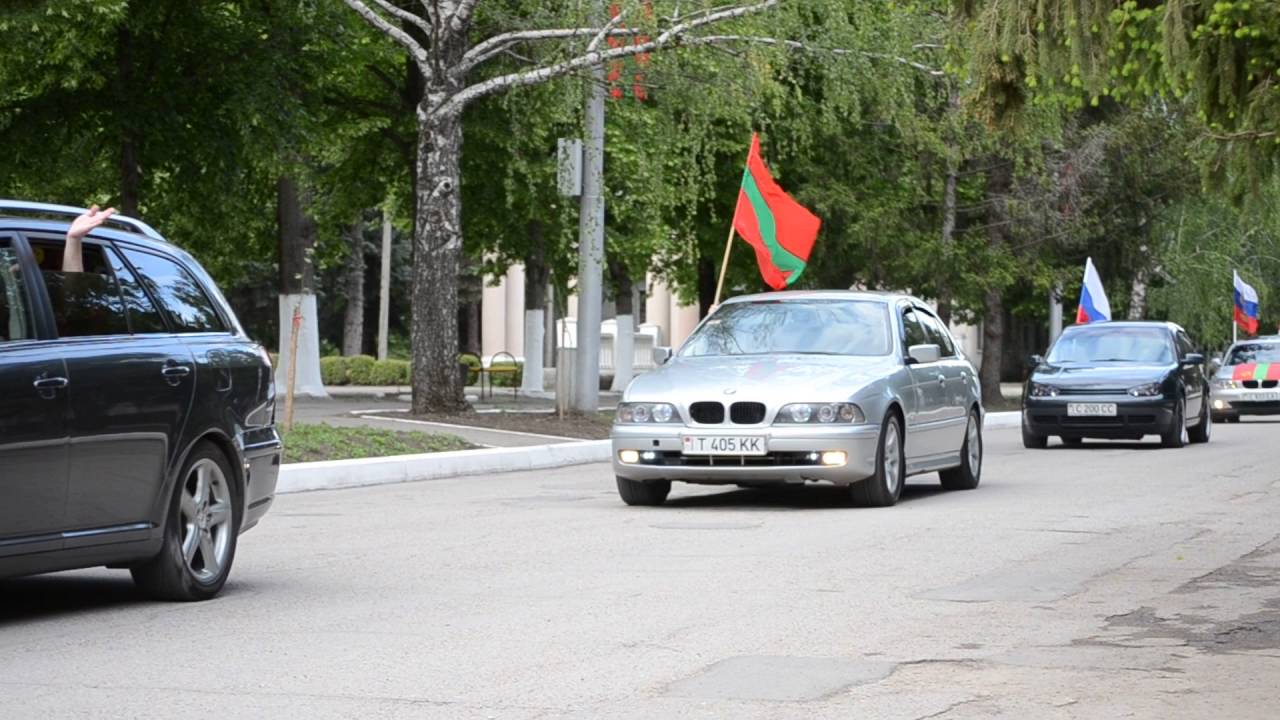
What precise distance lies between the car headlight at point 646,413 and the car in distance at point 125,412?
520 cm

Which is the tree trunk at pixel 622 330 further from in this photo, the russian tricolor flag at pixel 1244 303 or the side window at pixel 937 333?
the side window at pixel 937 333

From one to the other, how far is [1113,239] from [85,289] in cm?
3692

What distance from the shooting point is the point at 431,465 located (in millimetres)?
20688

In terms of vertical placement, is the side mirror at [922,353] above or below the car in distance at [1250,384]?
above

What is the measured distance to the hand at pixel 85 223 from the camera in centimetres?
928

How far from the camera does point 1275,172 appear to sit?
12.1 meters

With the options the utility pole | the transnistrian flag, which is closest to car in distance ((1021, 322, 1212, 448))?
Result: the transnistrian flag

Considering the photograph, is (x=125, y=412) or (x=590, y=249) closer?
(x=125, y=412)

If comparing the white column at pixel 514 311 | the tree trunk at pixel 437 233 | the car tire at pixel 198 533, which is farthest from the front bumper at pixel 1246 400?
the white column at pixel 514 311

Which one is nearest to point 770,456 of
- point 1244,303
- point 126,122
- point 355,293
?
point 126,122

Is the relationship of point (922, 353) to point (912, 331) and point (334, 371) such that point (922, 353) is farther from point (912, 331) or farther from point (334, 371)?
point (334, 371)

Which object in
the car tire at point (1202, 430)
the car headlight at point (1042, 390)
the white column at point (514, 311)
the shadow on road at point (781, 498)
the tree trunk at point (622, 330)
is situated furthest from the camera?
the white column at point (514, 311)

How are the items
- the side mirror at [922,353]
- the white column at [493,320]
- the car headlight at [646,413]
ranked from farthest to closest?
the white column at [493,320], the side mirror at [922,353], the car headlight at [646,413]

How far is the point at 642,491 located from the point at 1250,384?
2506cm
